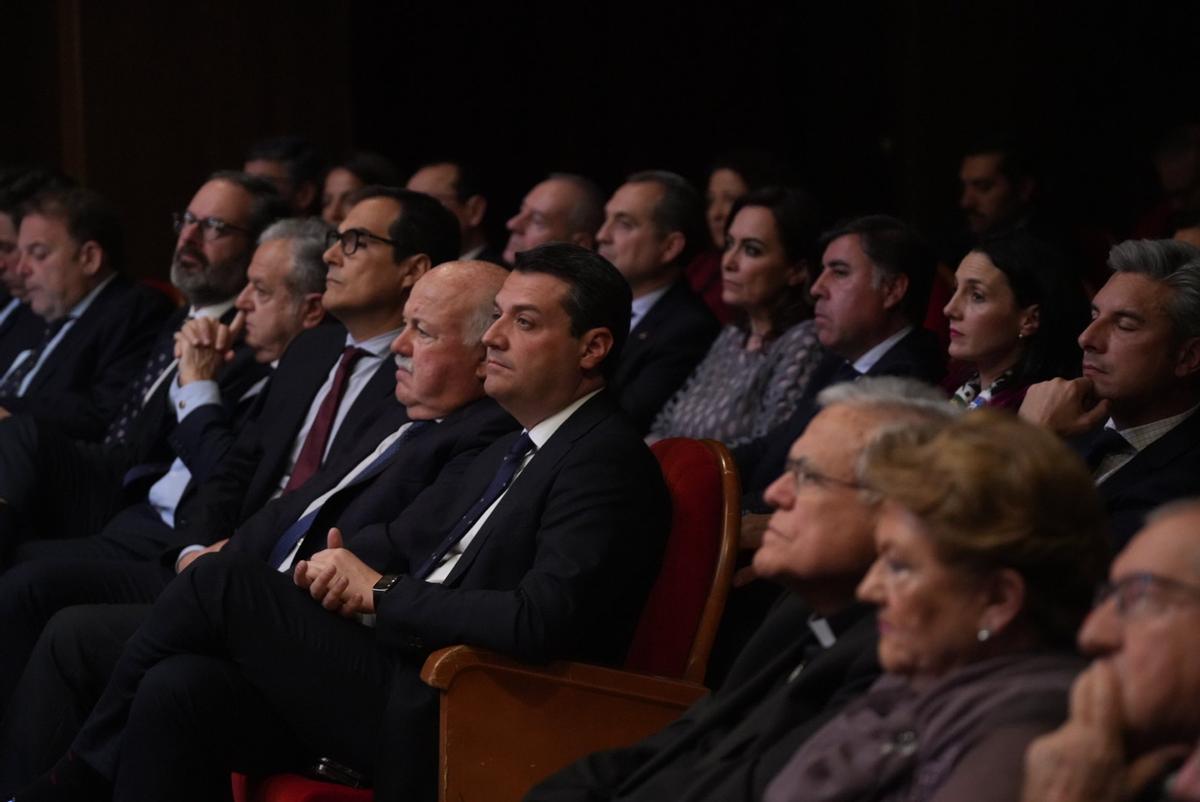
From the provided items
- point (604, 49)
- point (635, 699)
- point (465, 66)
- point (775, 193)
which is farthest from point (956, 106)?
point (635, 699)

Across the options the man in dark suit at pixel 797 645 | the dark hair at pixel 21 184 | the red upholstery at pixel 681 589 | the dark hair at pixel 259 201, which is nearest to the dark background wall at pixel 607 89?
the dark hair at pixel 21 184

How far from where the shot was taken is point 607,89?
783 cm

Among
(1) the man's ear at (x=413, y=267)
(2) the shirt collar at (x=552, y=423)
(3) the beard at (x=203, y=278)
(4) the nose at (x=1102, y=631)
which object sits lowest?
(3) the beard at (x=203, y=278)

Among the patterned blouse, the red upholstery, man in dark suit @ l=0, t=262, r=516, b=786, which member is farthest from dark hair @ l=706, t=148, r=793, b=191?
the red upholstery

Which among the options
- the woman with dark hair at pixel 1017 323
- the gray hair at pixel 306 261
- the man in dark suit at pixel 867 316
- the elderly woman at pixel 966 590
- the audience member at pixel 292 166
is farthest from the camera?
the audience member at pixel 292 166

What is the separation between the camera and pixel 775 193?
4797mm

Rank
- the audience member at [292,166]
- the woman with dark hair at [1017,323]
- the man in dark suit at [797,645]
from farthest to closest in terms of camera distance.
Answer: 1. the audience member at [292,166]
2. the woman with dark hair at [1017,323]
3. the man in dark suit at [797,645]

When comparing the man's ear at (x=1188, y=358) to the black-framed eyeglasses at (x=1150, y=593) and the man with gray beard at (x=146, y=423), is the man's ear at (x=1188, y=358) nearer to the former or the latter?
the black-framed eyeglasses at (x=1150, y=593)

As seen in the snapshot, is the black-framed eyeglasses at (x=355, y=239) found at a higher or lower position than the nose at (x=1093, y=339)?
lower

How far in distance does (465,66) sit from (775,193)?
332 centimetres

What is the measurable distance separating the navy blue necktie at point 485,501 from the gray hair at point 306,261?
5.03 ft

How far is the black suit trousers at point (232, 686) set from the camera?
302 centimetres

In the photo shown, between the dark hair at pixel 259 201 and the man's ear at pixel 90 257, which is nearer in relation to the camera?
the dark hair at pixel 259 201

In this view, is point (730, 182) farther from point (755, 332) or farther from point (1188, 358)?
point (1188, 358)
